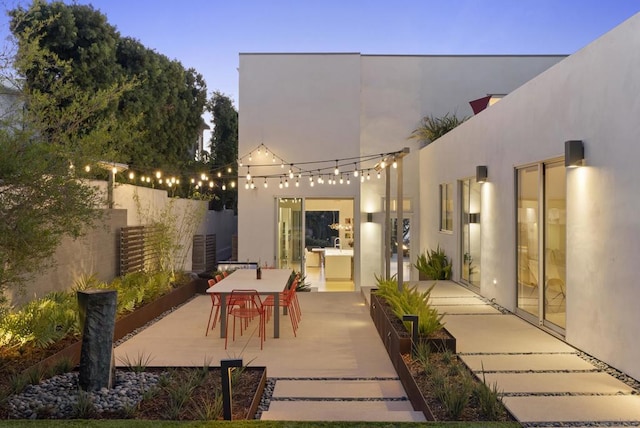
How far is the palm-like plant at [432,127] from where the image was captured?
13695 mm

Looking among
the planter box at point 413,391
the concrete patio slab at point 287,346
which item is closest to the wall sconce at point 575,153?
the planter box at point 413,391

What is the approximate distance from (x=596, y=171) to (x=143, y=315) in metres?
6.35

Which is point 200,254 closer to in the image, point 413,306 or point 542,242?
point 413,306

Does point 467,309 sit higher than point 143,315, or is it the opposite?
point 467,309

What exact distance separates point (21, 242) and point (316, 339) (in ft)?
12.9

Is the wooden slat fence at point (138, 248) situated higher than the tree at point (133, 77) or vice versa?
the tree at point (133, 77)

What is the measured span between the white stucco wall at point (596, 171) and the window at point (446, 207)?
3422 millimetres

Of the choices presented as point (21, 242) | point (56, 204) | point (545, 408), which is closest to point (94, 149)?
point (56, 204)

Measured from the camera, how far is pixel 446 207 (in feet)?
38.7

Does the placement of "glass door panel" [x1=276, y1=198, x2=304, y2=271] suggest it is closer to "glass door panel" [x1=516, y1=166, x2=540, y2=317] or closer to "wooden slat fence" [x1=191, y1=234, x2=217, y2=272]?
"wooden slat fence" [x1=191, y1=234, x2=217, y2=272]

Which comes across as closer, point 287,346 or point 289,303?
point 287,346

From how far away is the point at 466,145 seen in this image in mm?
10086

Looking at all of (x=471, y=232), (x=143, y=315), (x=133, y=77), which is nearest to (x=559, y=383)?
(x=471, y=232)

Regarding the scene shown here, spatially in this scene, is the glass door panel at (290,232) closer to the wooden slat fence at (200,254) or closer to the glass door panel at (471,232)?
A: the wooden slat fence at (200,254)
